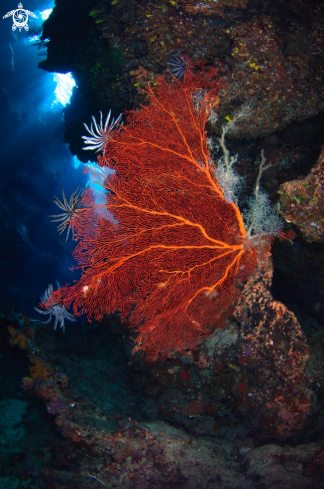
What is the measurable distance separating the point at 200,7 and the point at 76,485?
802 cm

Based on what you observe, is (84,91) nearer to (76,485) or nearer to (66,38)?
(66,38)

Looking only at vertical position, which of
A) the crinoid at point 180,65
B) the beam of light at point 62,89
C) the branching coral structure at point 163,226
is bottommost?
the branching coral structure at point 163,226

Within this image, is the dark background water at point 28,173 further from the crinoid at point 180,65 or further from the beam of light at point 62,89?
the crinoid at point 180,65

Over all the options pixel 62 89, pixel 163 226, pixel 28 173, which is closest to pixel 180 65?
pixel 163 226

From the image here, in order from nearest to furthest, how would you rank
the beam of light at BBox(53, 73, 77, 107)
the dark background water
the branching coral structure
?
the branching coral structure < the dark background water < the beam of light at BBox(53, 73, 77, 107)

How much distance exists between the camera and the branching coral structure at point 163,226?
11.2 ft

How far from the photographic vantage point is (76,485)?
3449 millimetres

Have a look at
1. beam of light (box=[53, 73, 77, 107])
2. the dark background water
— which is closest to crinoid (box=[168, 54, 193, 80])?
the dark background water

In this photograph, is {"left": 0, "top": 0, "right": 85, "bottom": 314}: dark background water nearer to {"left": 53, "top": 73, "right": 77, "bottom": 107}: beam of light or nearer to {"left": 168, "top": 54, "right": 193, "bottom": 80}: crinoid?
{"left": 53, "top": 73, "right": 77, "bottom": 107}: beam of light

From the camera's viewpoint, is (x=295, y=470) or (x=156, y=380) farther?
(x=156, y=380)

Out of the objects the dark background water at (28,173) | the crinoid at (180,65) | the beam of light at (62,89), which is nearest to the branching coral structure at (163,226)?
the crinoid at (180,65)

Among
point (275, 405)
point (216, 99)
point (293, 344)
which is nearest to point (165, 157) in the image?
point (216, 99)

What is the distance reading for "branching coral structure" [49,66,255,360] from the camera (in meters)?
3.41

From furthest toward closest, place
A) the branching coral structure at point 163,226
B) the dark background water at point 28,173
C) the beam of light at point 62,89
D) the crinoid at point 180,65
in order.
Answer: the beam of light at point 62,89 < the dark background water at point 28,173 < the crinoid at point 180,65 < the branching coral structure at point 163,226
